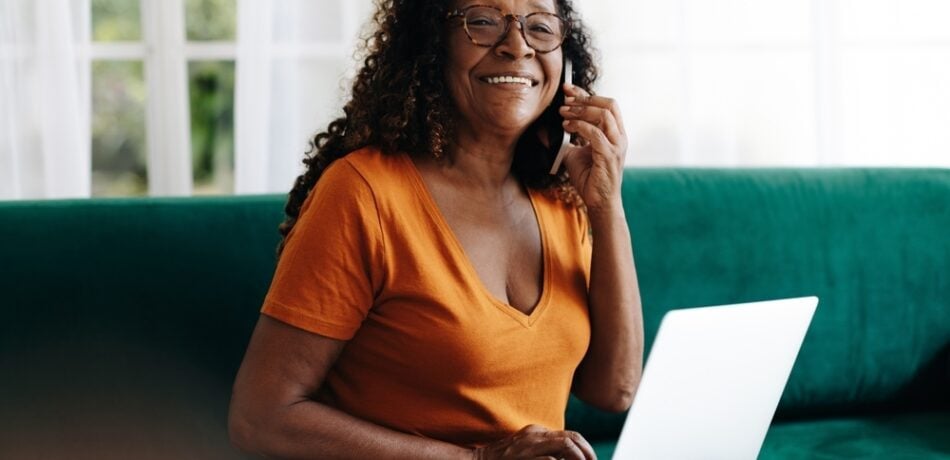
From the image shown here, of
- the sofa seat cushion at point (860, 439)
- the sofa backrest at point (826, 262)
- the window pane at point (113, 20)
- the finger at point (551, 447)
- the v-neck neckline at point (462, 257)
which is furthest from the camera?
the window pane at point (113, 20)

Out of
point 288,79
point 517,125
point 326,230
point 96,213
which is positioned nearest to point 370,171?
point 326,230

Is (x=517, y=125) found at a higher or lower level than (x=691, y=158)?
higher

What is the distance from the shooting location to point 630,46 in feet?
9.17

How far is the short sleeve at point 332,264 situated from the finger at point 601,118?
0.38 m

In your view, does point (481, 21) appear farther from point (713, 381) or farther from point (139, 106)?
point (139, 106)

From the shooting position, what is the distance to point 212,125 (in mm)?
2693

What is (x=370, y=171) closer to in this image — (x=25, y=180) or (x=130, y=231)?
(x=130, y=231)

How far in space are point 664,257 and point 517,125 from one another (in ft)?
2.31

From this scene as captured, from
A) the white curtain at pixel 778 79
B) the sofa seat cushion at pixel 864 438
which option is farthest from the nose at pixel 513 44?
the white curtain at pixel 778 79

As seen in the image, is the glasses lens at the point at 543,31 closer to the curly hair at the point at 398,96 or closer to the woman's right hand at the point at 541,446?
the curly hair at the point at 398,96

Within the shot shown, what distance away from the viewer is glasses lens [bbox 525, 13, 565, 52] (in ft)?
5.00

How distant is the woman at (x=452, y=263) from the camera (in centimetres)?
135

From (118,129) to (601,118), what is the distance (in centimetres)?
152

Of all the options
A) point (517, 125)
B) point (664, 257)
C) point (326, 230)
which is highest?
point (517, 125)
